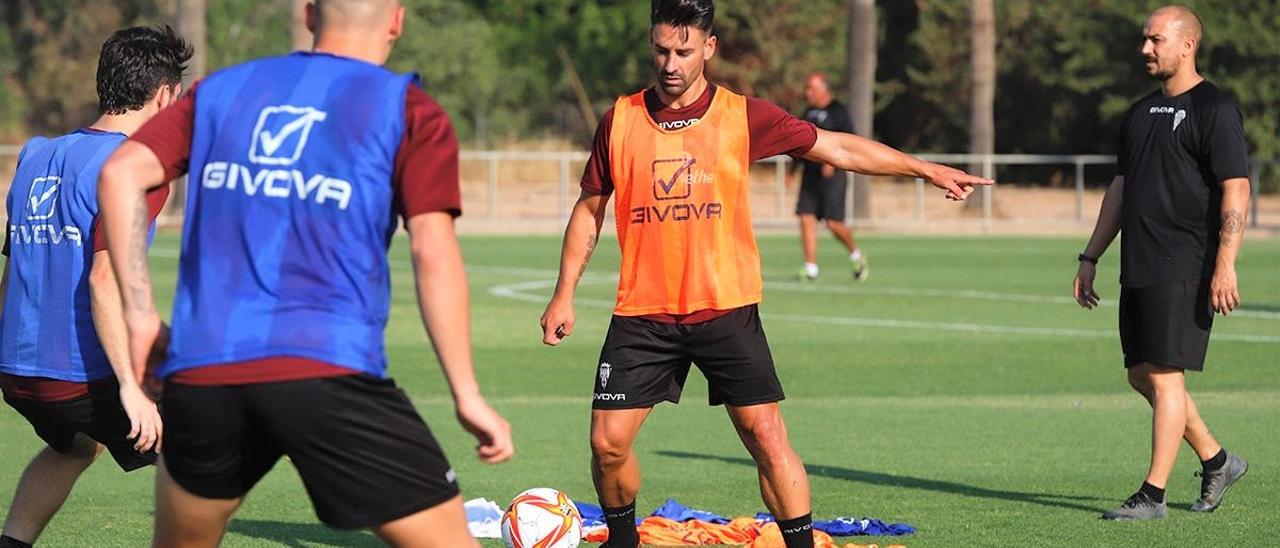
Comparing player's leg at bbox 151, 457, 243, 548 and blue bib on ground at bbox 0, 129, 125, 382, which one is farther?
blue bib on ground at bbox 0, 129, 125, 382

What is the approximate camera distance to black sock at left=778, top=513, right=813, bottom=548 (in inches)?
267

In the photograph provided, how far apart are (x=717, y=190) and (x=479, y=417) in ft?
8.80

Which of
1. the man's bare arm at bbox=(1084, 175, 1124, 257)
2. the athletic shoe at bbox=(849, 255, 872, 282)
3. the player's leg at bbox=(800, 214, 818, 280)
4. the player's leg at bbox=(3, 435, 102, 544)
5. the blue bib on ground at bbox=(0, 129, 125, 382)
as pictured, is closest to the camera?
the blue bib on ground at bbox=(0, 129, 125, 382)

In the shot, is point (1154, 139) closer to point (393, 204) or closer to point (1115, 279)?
point (393, 204)

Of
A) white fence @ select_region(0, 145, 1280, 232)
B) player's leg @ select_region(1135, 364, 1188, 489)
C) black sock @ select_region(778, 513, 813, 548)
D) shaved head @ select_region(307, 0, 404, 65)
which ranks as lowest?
white fence @ select_region(0, 145, 1280, 232)

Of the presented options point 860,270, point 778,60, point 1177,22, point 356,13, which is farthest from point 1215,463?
point 778,60

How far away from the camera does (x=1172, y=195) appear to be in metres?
8.17

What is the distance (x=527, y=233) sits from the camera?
36.2 m

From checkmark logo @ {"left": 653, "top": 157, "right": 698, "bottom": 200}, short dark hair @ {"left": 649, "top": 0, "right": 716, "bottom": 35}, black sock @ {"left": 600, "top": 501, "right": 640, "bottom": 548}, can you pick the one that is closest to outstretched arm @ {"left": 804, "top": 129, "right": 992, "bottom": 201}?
checkmark logo @ {"left": 653, "top": 157, "right": 698, "bottom": 200}

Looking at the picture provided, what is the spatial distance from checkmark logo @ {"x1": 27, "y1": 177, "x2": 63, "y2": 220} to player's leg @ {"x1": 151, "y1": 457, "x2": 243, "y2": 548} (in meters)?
1.74

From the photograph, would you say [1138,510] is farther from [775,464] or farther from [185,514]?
[185,514]

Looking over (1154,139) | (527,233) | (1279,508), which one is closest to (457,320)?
(1154,139)

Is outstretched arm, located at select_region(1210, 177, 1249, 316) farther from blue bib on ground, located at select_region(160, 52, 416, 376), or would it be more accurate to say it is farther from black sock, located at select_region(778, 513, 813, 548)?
blue bib on ground, located at select_region(160, 52, 416, 376)

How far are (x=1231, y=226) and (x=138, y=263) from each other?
521 cm
